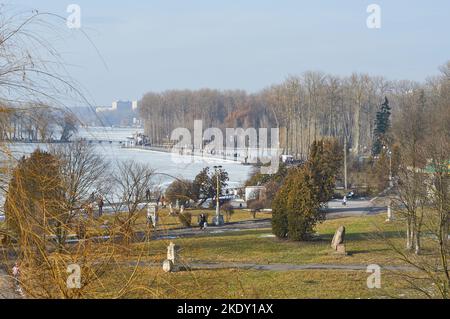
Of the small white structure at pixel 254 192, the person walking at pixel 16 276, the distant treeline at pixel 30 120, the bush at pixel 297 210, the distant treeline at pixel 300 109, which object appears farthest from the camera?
the distant treeline at pixel 300 109

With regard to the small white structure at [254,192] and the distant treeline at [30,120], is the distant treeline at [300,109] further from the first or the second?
the distant treeline at [30,120]

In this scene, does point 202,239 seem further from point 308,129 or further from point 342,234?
point 308,129

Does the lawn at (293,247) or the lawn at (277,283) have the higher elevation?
the lawn at (277,283)

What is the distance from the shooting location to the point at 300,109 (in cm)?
6034

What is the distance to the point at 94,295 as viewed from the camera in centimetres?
292

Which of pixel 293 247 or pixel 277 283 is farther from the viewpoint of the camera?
pixel 293 247

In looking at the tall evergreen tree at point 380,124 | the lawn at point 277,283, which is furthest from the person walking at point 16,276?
the tall evergreen tree at point 380,124

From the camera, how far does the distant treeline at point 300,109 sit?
58.4m

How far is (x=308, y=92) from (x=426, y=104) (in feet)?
43.6

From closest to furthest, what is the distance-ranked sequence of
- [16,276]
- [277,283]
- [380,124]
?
[16,276]
[277,283]
[380,124]

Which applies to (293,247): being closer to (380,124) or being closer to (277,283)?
(277,283)

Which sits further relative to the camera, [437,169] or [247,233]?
[247,233]

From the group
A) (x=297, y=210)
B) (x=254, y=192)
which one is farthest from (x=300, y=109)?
(x=297, y=210)

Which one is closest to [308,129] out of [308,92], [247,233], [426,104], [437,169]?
[308,92]
